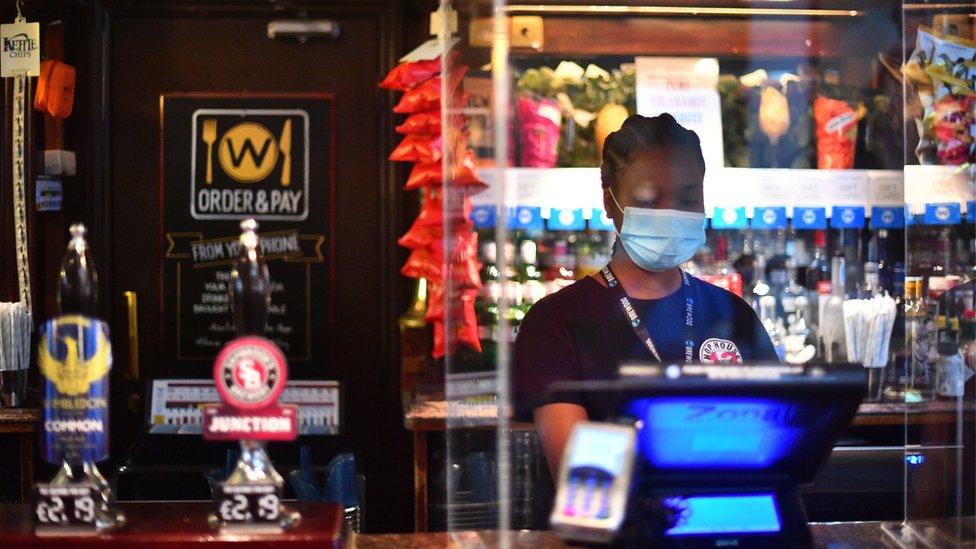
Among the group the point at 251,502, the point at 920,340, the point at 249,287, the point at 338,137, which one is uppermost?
the point at 338,137

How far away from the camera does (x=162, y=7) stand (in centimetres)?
475

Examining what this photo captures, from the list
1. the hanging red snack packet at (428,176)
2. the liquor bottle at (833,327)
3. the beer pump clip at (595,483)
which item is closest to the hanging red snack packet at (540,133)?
the hanging red snack packet at (428,176)

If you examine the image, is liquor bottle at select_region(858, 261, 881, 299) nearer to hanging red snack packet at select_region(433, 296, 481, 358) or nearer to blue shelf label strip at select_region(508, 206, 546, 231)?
blue shelf label strip at select_region(508, 206, 546, 231)

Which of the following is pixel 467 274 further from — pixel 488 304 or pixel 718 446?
pixel 718 446

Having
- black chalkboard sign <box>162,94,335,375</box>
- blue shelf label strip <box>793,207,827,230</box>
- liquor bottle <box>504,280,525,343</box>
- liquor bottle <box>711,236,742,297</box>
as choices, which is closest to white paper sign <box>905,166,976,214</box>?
liquor bottle <box>504,280,525,343</box>

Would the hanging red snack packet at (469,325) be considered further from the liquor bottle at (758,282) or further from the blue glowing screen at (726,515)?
the liquor bottle at (758,282)

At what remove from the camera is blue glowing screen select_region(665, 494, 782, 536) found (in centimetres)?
177

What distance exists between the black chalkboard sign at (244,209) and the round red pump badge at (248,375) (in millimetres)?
2895

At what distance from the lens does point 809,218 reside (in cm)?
407

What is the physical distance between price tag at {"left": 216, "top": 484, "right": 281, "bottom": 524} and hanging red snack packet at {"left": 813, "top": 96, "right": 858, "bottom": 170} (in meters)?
2.68

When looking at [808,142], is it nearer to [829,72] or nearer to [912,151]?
[829,72]

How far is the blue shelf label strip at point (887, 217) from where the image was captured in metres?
4.12

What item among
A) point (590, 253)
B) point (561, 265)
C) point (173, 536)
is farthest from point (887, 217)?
point (173, 536)

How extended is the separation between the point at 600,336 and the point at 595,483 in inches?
32.2
